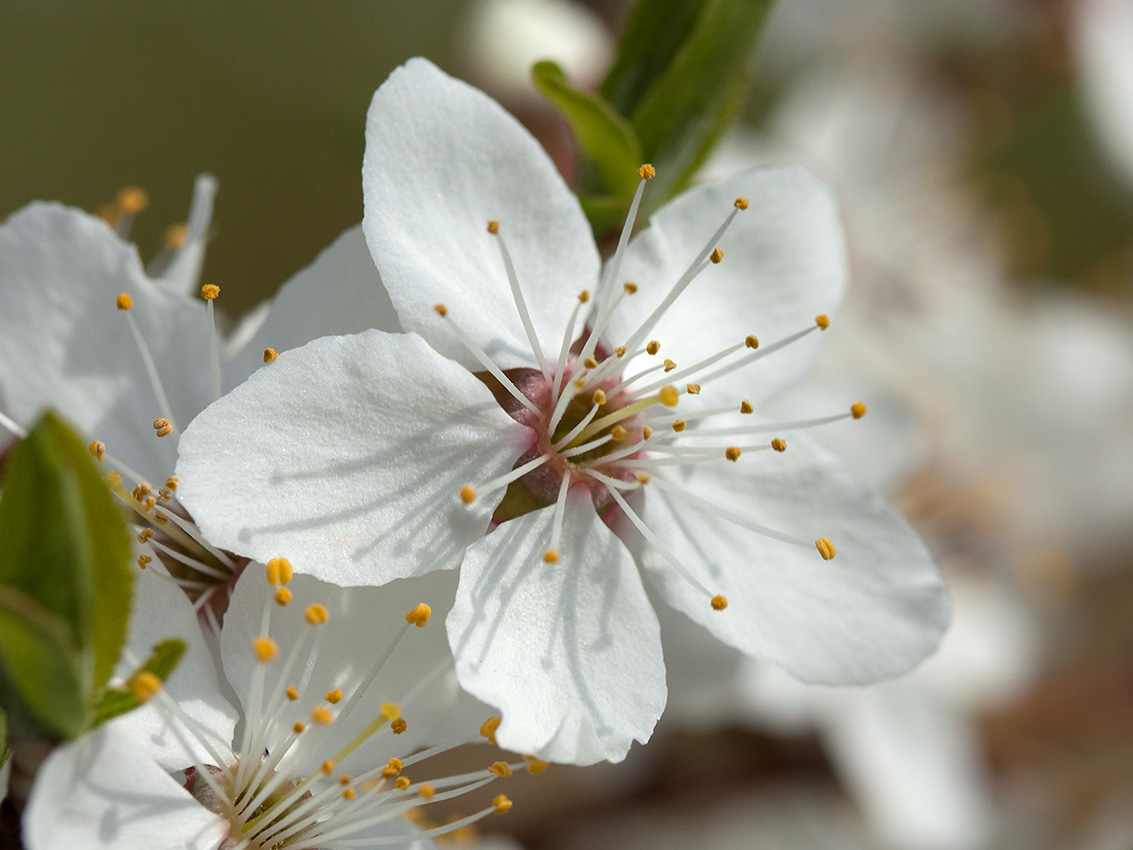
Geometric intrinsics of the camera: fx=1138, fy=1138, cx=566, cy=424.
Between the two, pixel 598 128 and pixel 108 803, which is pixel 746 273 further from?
pixel 108 803

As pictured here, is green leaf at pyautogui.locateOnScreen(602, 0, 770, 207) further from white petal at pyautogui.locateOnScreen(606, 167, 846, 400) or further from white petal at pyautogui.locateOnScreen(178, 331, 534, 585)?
white petal at pyautogui.locateOnScreen(178, 331, 534, 585)

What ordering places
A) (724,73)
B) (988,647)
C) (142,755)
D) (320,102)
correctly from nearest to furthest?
1. (142,755)
2. (724,73)
3. (988,647)
4. (320,102)

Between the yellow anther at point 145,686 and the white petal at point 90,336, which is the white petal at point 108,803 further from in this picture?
the white petal at point 90,336

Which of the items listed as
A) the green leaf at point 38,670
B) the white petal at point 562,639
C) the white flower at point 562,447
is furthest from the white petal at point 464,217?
the green leaf at point 38,670

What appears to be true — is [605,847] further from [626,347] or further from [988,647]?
[626,347]

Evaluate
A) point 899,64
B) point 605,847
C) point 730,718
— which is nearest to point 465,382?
point 730,718

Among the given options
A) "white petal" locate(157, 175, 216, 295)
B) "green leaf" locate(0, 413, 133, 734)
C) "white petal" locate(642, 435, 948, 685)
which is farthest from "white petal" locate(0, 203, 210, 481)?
"white petal" locate(642, 435, 948, 685)
